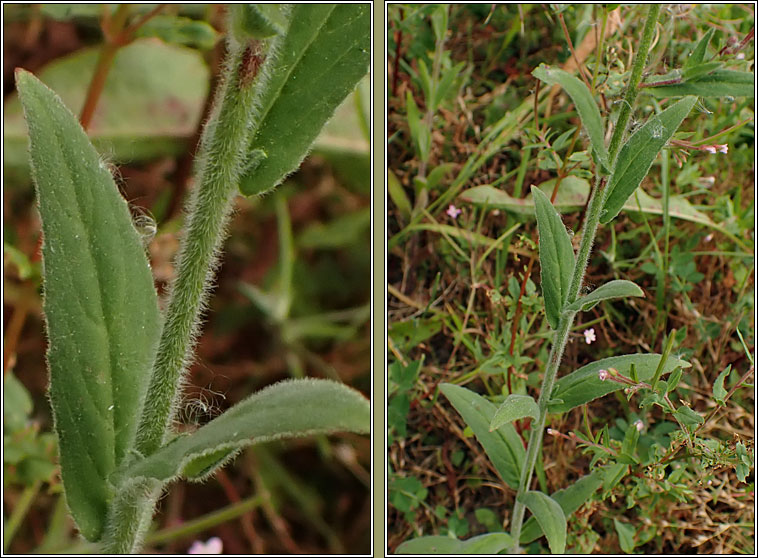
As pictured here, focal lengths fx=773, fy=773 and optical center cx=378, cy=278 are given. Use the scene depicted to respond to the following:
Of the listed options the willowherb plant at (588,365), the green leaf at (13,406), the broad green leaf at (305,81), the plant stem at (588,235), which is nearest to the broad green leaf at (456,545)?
the willowherb plant at (588,365)

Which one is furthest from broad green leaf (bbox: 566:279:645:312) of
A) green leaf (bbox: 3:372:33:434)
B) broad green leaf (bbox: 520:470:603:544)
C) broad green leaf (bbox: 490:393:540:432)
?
green leaf (bbox: 3:372:33:434)

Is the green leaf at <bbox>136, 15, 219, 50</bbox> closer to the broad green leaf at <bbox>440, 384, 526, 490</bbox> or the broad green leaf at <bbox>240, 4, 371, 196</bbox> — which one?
the broad green leaf at <bbox>240, 4, 371, 196</bbox>

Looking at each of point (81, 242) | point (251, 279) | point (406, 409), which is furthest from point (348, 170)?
point (81, 242)

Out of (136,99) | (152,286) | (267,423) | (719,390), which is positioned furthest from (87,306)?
(136,99)

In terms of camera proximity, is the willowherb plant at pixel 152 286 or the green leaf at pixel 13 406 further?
the green leaf at pixel 13 406

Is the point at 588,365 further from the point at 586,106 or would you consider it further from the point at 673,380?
the point at 586,106

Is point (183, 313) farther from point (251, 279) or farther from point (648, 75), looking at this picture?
point (251, 279)

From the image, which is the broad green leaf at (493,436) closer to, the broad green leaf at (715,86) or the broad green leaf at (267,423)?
the broad green leaf at (267,423)
